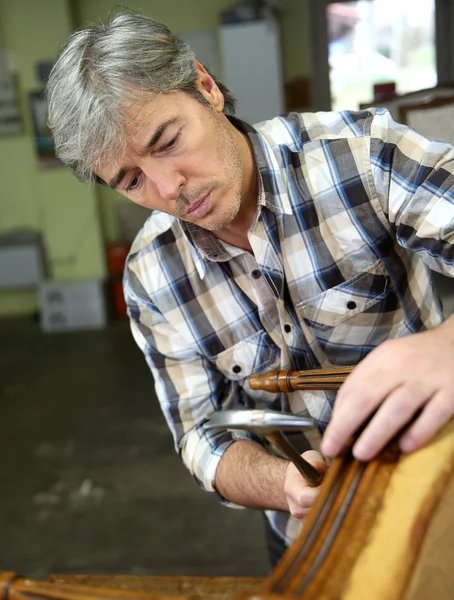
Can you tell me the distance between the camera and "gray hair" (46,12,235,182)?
111 cm

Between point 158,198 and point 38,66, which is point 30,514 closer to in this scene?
point 158,198

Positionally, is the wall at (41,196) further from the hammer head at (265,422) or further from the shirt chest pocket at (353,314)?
the hammer head at (265,422)

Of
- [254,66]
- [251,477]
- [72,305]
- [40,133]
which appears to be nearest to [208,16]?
[254,66]

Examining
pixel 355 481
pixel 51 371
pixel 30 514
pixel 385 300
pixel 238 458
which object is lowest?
pixel 51 371

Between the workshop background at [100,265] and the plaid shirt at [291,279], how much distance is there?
1.71m

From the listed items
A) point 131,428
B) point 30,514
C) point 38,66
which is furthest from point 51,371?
point 38,66

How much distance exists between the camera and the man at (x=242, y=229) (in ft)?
3.72

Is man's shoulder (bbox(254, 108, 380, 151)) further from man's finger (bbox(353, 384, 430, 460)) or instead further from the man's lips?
man's finger (bbox(353, 384, 430, 460))

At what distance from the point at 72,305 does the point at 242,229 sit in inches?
188

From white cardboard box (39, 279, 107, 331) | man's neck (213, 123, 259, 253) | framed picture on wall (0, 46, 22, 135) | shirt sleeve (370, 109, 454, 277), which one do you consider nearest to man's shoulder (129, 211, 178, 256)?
man's neck (213, 123, 259, 253)

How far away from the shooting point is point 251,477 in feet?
3.97

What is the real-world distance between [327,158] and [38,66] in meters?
5.17

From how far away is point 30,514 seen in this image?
3119 millimetres

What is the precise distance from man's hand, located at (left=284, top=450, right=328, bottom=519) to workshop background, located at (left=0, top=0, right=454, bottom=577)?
2.06m
